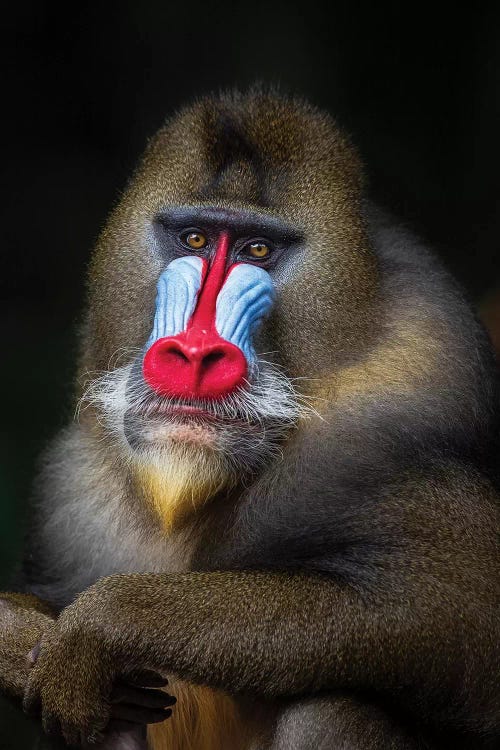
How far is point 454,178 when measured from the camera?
7062 mm

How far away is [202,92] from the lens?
7.07 metres

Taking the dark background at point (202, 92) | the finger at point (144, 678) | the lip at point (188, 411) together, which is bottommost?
the finger at point (144, 678)

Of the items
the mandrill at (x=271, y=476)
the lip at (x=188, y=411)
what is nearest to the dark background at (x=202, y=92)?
the mandrill at (x=271, y=476)

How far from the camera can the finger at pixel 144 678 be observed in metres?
3.34

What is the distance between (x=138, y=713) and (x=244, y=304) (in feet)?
4.01

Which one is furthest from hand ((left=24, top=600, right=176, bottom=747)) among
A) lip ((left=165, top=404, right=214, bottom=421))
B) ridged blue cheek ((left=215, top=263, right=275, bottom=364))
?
ridged blue cheek ((left=215, top=263, right=275, bottom=364))

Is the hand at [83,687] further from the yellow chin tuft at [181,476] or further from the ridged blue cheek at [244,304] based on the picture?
the ridged blue cheek at [244,304]

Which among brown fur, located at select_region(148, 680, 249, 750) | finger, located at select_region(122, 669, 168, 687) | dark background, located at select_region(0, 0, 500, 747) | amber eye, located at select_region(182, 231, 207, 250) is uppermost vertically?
dark background, located at select_region(0, 0, 500, 747)

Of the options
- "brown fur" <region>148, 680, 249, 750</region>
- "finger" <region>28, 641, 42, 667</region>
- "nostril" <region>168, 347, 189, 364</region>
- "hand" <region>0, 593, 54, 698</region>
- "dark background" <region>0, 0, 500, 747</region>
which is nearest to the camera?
"nostril" <region>168, 347, 189, 364</region>

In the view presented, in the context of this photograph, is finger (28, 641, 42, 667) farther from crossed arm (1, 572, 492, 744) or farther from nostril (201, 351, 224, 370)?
nostril (201, 351, 224, 370)

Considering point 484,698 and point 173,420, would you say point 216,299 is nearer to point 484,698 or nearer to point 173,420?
point 173,420

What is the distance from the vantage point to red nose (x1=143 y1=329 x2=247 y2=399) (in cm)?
335

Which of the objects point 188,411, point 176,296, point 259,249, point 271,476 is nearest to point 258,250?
point 259,249

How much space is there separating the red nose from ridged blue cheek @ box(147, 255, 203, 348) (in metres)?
0.07
